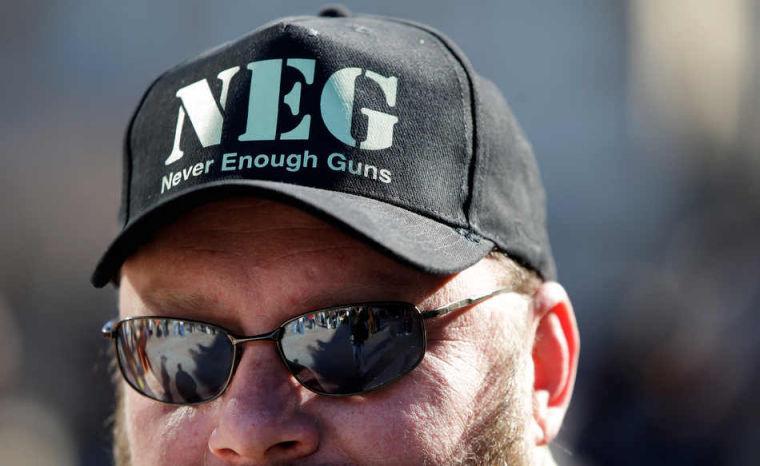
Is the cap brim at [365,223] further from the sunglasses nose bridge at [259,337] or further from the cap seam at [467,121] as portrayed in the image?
the sunglasses nose bridge at [259,337]

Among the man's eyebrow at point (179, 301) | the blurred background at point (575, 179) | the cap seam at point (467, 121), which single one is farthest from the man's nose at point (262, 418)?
the blurred background at point (575, 179)

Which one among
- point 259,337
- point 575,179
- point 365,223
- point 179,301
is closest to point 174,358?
point 179,301

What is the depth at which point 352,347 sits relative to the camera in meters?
1.64

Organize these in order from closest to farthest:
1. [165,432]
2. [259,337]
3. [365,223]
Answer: [365,223] → [259,337] → [165,432]

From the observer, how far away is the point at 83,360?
5.97m

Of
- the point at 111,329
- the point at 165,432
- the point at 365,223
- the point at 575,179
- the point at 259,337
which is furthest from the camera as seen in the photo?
the point at 575,179

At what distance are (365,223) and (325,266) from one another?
0.17 meters

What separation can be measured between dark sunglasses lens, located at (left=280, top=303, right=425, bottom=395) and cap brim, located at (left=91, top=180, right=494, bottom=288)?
0.14m

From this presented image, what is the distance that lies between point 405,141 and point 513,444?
0.71m

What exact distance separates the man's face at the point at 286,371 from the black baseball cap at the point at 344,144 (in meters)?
0.09

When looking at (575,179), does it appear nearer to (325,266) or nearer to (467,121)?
(467,121)

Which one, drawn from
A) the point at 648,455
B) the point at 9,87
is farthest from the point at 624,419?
the point at 9,87

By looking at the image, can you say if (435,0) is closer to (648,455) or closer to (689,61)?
(689,61)

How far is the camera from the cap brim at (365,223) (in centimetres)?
156
